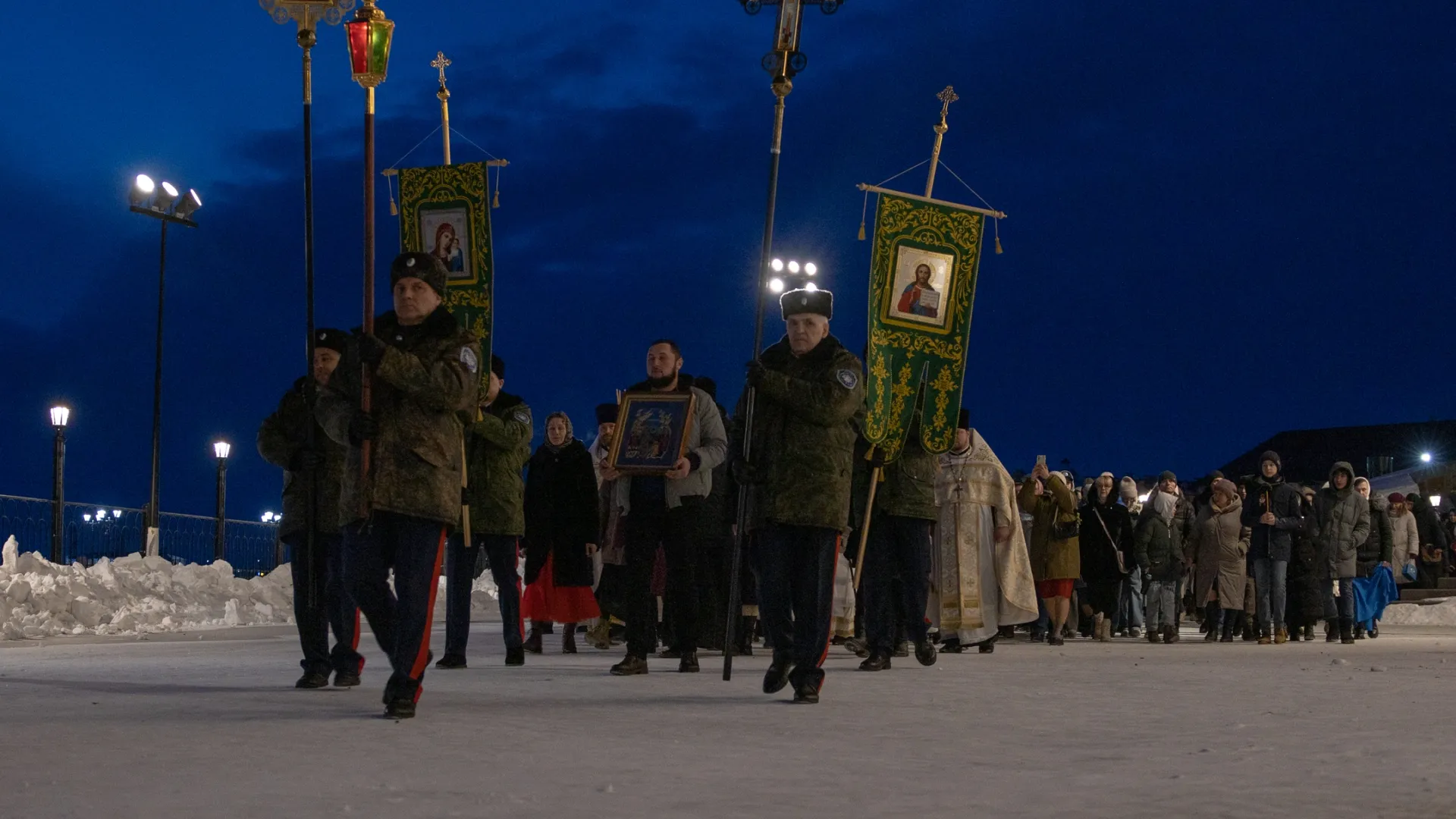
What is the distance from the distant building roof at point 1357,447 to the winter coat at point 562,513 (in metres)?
88.7

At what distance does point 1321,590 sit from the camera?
18.6 meters

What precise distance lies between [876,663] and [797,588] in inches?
112

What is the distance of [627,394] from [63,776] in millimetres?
6119

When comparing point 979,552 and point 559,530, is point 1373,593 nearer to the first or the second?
point 979,552

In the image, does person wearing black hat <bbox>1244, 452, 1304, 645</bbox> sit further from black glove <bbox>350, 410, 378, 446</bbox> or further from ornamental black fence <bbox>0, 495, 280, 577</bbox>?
black glove <bbox>350, 410, 378, 446</bbox>

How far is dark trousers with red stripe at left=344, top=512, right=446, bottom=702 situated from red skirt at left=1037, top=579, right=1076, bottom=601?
Result: 11.6 metres

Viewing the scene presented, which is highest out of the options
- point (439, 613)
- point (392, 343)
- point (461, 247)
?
point (461, 247)

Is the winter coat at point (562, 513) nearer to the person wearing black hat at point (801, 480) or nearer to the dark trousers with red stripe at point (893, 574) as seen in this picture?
the dark trousers with red stripe at point (893, 574)


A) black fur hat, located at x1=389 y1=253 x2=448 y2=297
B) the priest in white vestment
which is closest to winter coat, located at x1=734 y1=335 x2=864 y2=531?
black fur hat, located at x1=389 y1=253 x2=448 y2=297

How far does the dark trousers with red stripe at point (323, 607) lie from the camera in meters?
9.09

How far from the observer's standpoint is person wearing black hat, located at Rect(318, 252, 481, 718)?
723 cm

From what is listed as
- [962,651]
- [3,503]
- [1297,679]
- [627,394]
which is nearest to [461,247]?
[627,394]

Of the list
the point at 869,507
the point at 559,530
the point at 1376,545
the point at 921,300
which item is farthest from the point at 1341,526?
the point at 559,530

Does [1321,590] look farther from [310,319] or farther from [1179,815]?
[1179,815]
